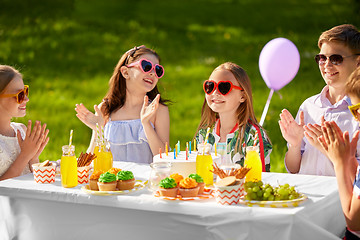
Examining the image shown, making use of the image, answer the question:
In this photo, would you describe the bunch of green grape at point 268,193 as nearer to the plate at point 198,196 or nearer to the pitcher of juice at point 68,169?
the plate at point 198,196

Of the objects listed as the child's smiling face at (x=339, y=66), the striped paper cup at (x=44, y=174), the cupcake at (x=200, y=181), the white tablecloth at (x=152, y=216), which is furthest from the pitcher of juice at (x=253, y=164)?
the striped paper cup at (x=44, y=174)

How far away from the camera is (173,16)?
1277 cm

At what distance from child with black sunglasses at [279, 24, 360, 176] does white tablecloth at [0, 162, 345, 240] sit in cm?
40

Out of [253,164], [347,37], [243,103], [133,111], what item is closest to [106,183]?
[253,164]

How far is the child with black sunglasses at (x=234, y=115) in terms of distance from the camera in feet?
Result: 12.5

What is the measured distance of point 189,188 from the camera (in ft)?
9.17

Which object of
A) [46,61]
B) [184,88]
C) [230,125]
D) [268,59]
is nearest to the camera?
[230,125]

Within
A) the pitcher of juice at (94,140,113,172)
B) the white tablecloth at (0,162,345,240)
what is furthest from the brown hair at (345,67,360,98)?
the pitcher of juice at (94,140,113,172)

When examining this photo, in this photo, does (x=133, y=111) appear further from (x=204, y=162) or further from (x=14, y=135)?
(x=204, y=162)

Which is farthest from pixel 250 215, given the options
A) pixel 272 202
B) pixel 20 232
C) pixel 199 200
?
pixel 20 232

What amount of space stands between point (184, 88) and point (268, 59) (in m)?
4.72

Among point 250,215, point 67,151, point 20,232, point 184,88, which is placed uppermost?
point 184,88

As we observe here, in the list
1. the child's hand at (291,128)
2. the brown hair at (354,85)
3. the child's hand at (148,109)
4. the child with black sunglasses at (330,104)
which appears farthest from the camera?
the child's hand at (148,109)

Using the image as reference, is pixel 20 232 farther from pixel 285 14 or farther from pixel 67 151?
pixel 285 14
